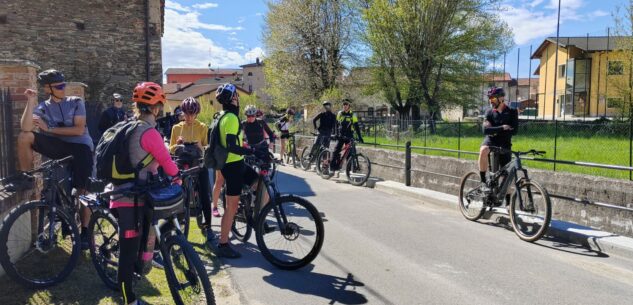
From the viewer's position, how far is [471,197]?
7.91 meters

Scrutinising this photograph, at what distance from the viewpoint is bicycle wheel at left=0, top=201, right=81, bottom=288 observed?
4457 millimetres

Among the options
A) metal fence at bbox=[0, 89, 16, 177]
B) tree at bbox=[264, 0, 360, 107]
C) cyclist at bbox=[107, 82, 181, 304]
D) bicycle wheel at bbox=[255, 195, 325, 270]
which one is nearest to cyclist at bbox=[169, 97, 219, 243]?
bicycle wheel at bbox=[255, 195, 325, 270]

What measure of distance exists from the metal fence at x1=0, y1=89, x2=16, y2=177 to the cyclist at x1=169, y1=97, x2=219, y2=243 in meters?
1.92

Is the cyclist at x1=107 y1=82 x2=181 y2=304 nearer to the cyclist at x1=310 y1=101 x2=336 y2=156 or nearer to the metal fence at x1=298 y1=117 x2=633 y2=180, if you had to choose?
the metal fence at x1=298 y1=117 x2=633 y2=180

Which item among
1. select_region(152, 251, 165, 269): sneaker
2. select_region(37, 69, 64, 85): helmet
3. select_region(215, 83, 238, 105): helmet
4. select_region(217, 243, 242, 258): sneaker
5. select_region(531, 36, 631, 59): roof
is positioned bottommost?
select_region(217, 243, 242, 258): sneaker

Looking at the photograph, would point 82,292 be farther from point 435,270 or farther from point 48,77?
point 435,270

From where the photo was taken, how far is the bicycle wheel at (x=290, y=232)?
5168 millimetres

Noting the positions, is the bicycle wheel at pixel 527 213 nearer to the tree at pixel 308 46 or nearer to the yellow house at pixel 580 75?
the tree at pixel 308 46

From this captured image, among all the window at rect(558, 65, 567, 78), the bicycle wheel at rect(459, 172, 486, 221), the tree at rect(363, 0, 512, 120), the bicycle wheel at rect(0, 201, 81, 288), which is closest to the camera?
the bicycle wheel at rect(0, 201, 81, 288)

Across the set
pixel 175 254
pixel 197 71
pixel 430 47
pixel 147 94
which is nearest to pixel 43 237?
pixel 175 254

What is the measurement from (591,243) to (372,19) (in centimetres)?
2030

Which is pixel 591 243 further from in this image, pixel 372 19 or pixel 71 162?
pixel 372 19

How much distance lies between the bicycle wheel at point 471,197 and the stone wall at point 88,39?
1454 centimetres

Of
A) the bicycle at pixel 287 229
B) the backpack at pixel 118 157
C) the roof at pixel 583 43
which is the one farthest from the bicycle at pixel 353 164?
the roof at pixel 583 43
